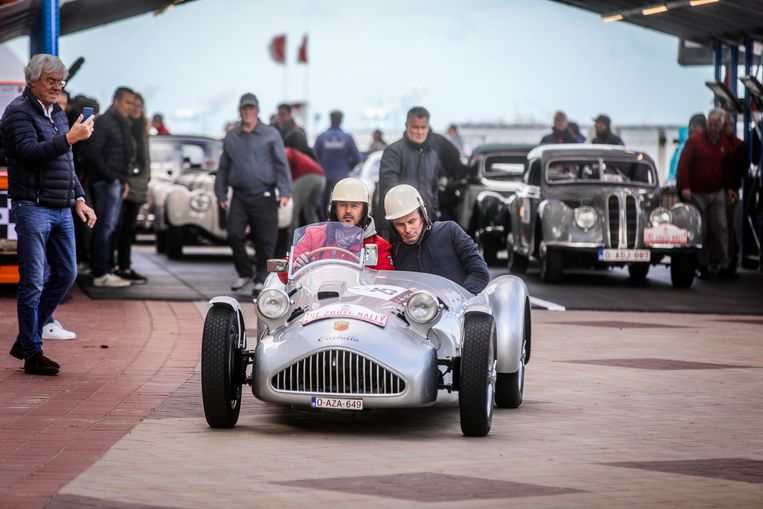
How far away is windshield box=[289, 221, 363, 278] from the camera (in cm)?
880

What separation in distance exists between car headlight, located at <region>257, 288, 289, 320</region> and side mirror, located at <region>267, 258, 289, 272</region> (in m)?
0.48

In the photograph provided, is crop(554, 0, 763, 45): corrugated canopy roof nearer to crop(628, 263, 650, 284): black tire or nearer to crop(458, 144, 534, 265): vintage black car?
crop(458, 144, 534, 265): vintage black car

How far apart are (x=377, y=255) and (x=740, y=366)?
3.55 meters

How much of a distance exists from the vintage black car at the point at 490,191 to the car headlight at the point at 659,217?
9.42 ft

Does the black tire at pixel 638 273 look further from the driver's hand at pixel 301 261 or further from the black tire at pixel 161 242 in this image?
the driver's hand at pixel 301 261

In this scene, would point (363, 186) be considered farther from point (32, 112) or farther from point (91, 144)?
point (91, 144)

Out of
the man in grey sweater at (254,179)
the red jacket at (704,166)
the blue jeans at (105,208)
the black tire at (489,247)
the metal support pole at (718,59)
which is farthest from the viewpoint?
the metal support pole at (718,59)

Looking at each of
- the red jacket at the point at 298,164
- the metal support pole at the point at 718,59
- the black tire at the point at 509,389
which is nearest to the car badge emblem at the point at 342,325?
the black tire at the point at 509,389

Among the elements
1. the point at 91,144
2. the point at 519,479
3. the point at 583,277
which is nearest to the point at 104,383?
the point at 519,479

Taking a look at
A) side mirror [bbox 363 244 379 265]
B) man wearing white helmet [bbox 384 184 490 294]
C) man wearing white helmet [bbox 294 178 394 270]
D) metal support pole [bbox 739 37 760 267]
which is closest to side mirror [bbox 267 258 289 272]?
side mirror [bbox 363 244 379 265]

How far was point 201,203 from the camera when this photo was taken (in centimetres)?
2181

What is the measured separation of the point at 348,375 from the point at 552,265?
11.5 meters

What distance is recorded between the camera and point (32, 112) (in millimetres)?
10172

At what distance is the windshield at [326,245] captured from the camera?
880cm
